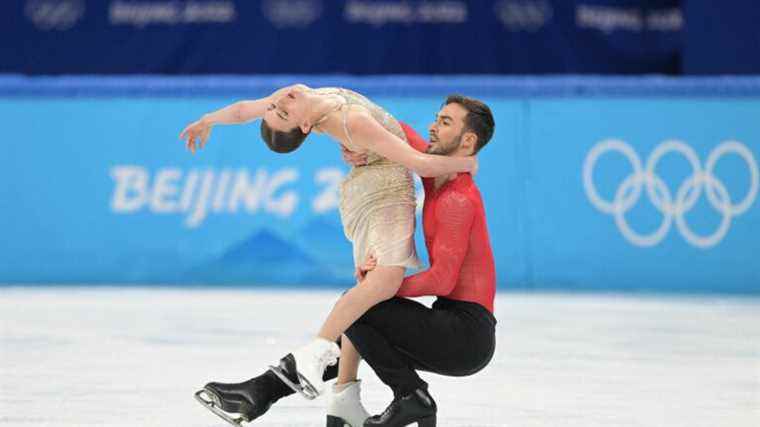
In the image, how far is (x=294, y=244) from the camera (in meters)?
9.41

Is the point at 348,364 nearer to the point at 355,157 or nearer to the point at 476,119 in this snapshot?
the point at 355,157

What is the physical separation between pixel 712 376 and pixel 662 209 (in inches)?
165

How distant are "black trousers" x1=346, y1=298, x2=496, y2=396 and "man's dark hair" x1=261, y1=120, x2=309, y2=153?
0.53m

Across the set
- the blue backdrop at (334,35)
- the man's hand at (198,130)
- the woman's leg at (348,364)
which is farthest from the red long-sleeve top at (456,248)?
the blue backdrop at (334,35)

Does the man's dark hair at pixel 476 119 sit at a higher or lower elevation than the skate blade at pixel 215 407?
higher

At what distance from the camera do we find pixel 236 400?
353cm

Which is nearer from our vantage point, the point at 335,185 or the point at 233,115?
the point at 233,115

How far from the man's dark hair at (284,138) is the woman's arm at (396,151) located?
0.57ft

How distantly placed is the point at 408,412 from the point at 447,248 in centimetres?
47

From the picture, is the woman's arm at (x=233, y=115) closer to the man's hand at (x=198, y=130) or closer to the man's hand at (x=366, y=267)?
the man's hand at (x=198, y=130)

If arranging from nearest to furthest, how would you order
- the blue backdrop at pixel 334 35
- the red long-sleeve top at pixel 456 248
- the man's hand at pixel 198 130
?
the red long-sleeve top at pixel 456 248
the man's hand at pixel 198 130
the blue backdrop at pixel 334 35

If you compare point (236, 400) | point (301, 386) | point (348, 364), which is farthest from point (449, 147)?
point (236, 400)

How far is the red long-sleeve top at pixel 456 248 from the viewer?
11.6 feet

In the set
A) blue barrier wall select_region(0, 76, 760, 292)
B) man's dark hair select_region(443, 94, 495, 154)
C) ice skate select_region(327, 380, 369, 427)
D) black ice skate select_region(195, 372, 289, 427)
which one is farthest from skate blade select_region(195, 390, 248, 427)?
blue barrier wall select_region(0, 76, 760, 292)
